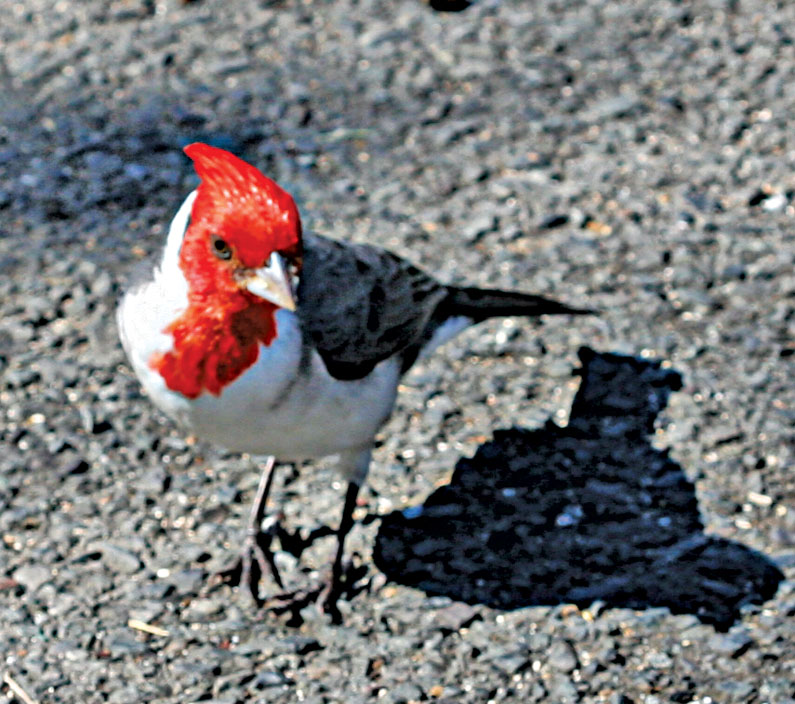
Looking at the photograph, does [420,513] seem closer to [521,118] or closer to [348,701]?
[348,701]

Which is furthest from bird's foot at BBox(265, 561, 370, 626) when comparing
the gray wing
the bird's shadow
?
the gray wing

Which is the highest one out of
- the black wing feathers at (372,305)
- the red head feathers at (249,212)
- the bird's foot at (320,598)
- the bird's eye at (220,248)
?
the red head feathers at (249,212)

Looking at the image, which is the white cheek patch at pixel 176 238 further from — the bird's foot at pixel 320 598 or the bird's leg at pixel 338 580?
the bird's foot at pixel 320 598

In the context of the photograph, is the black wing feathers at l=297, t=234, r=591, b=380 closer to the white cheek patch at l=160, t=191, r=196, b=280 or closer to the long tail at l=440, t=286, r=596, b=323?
the long tail at l=440, t=286, r=596, b=323

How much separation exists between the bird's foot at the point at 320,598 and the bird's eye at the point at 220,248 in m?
1.20

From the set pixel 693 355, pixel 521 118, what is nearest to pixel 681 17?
pixel 521 118

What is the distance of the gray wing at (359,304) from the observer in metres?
3.94

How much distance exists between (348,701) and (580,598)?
835 mm

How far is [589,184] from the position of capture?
6.01 m

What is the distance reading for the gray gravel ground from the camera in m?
3.96

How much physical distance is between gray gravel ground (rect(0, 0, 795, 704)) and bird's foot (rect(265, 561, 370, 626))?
44mm

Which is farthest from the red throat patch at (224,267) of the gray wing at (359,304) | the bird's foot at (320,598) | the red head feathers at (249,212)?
the bird's foot at (320,598)

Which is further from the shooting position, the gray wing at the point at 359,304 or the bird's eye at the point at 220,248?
the gray wing at the point at 359,304

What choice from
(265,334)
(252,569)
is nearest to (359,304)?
(265,334)
